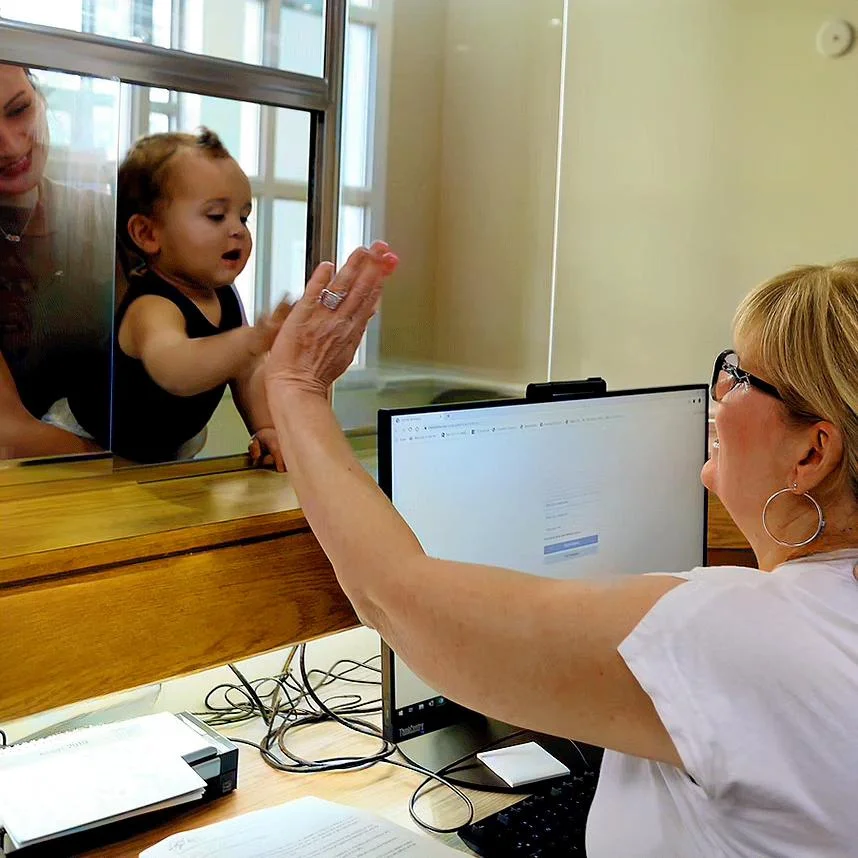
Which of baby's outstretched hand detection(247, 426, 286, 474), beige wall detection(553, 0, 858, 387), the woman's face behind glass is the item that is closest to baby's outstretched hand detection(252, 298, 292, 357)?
baby's outstretched hand detection(247, 426, 286, 474)

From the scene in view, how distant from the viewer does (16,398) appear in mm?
1106

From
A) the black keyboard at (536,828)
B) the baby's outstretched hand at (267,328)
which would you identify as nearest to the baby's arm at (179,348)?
the baby's outstretched hand at (267,328)

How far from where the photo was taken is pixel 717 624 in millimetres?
784

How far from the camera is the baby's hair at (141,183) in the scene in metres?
1.15

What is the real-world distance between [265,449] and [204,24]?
0.54 metres

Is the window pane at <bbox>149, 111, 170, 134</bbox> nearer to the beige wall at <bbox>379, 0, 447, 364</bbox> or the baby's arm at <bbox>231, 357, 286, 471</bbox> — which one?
the baby's arm at <bbox>231, 357, 286, 471</bbox>

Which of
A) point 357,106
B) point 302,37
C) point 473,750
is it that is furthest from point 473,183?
point 473,750

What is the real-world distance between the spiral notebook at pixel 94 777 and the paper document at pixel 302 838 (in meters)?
0.07

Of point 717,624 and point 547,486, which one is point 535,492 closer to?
point 547,486

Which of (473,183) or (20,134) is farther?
(473,183)

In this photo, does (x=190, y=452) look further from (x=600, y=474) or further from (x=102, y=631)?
(x=600, y=474)

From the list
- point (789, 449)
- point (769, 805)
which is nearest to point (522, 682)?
point (769, 805)

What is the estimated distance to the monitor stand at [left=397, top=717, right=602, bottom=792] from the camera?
4.20 feet

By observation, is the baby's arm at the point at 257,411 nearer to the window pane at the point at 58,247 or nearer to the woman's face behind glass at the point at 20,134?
the window pane at the point at 58,247
